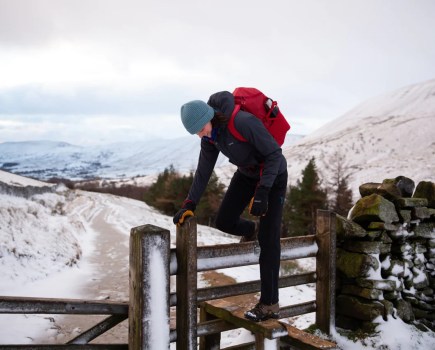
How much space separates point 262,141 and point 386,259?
118 inches

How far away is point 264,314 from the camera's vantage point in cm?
341

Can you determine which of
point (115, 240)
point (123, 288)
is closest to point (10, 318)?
point (123, 288)

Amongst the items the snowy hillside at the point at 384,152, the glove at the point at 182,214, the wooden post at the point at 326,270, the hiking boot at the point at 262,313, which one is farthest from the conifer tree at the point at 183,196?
the glove at the point at 182,214

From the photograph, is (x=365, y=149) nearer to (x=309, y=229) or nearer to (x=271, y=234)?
(x=309, y=229)

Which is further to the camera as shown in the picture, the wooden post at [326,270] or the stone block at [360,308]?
the stone block at [360,308]

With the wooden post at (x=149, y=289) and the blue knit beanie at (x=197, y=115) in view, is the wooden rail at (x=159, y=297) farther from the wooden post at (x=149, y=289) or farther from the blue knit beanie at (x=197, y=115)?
the blue knit beanie at (x=197, y=115)

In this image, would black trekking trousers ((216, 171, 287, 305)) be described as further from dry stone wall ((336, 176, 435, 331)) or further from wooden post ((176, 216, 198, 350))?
dry stone wall ((336, 176, 435, 331))

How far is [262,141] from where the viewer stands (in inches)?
123

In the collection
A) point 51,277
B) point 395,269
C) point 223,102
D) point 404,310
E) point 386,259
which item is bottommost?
point 51,277

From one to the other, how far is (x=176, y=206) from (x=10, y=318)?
36386 mm

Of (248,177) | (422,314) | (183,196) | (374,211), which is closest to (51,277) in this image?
(248,177)

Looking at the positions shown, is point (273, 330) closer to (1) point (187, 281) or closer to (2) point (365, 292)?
(1) point (187, 281)

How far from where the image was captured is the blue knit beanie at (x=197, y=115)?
3.17 m

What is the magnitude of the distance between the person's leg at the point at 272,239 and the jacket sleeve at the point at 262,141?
35 centimetres
